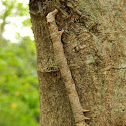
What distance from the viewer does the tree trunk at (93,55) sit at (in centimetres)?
99

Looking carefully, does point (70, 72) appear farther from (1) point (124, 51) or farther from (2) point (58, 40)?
(1) point (124, 51)

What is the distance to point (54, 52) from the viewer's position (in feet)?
3.46

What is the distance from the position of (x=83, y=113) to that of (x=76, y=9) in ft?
1.97

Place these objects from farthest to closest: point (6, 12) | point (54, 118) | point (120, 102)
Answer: point (6, 12)
point (54, 118)
point (120, 102)

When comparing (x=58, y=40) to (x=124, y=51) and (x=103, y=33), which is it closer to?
(x=103, y=33)

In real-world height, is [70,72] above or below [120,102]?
above

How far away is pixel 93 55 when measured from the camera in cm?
101

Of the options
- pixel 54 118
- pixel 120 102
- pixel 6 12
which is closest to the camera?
pixel 120 102

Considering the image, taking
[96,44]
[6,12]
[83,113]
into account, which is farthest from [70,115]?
[6,12]

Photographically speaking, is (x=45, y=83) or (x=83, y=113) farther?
(x=45, y=83)

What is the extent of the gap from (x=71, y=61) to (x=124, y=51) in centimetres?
32

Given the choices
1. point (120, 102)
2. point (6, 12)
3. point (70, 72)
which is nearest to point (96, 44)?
point (70, 72)

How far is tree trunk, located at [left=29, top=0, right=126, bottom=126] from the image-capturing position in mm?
991

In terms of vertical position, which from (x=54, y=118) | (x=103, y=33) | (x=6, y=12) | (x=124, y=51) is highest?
(x=6, y=12)
